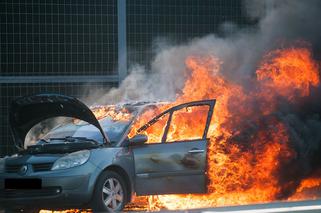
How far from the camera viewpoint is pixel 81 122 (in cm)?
993

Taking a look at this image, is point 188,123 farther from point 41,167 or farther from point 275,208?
point 275,208

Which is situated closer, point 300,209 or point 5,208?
point 300,209

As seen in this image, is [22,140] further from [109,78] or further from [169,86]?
[109,78]

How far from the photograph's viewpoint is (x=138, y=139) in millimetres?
8867

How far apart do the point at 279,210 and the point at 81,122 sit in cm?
519

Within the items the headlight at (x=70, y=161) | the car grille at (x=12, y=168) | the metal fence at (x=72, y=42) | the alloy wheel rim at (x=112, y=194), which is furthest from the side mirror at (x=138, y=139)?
the metal fence at (x=72, y=42)

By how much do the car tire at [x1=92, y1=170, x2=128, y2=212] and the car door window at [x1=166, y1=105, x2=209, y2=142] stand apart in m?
0.97

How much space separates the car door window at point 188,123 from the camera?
30.3 feet

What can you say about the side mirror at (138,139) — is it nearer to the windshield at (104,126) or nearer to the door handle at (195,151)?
the windshield at (104,126)

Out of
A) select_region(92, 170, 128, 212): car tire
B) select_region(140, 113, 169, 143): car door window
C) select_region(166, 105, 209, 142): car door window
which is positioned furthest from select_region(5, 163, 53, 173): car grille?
select_region(166, 105, 209, 142): car door window

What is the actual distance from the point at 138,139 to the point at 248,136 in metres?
1.64

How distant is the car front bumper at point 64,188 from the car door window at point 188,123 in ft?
4.41

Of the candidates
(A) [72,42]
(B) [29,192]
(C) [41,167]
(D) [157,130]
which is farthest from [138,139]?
(A) [72,42]

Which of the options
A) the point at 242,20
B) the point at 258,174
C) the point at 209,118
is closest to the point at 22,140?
the point at 209,118
